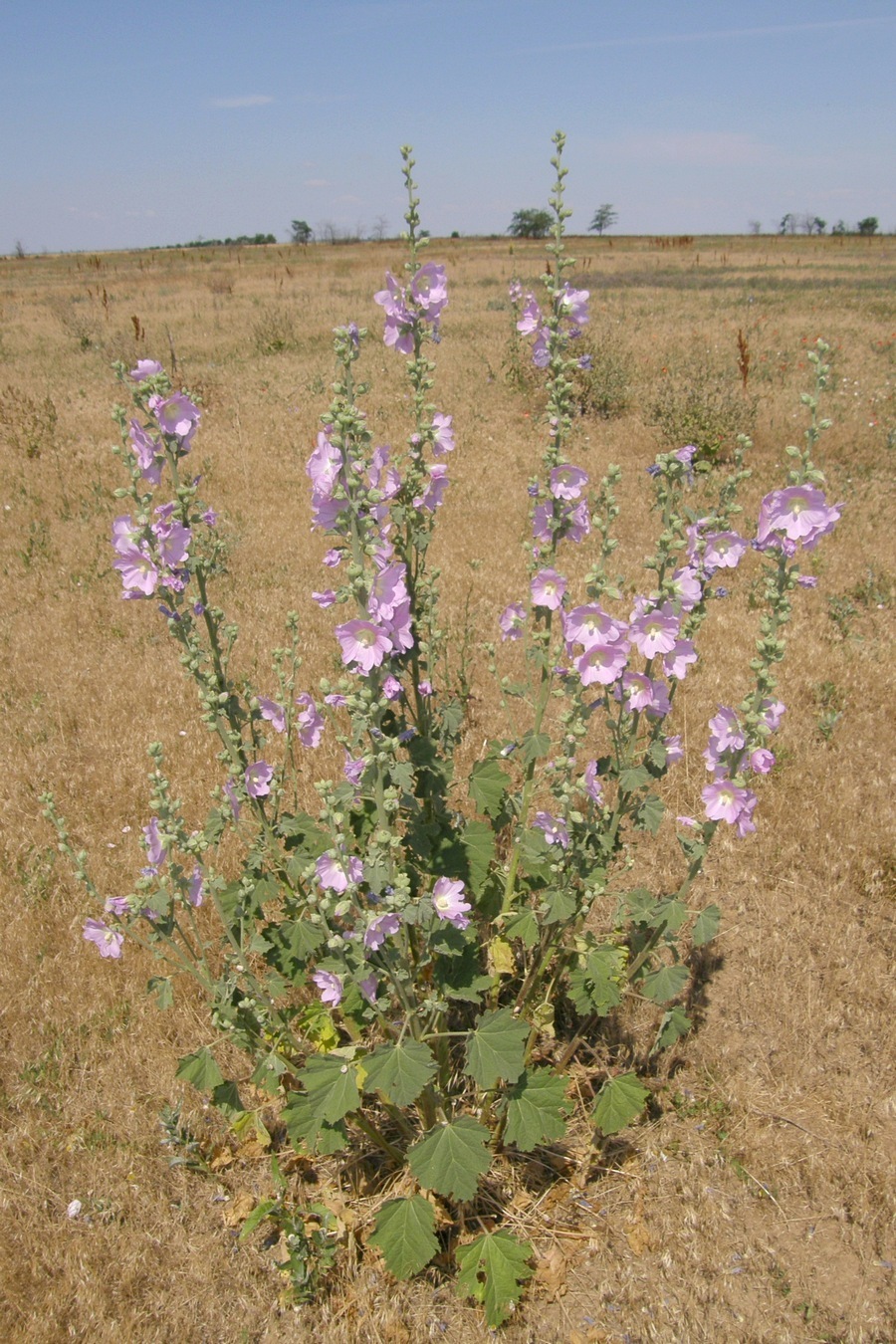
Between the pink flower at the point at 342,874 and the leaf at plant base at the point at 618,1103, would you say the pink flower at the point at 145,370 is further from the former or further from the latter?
the leaf at plant base at the point at 618,1103

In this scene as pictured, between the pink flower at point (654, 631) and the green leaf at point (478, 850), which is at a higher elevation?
the pink flower at point (654, 631)

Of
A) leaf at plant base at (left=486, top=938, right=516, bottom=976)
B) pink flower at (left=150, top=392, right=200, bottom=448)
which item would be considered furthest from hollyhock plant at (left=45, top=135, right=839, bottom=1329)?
leaf at plant base at (left=486, top=938, right=516, bottom=976)

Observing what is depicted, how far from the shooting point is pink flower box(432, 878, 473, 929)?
2230 millimetres

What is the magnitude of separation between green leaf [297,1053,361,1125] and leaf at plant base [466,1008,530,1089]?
0.32 meters

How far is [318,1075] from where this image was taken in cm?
223

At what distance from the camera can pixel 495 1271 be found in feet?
7.27

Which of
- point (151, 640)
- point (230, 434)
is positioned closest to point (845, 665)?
point (151, 640)

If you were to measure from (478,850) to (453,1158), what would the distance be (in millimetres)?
823

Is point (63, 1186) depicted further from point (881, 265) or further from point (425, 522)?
point (881, 265)

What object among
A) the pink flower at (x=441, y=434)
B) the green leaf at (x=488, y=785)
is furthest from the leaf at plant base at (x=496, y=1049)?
the pink flower at (x=441, y=434)

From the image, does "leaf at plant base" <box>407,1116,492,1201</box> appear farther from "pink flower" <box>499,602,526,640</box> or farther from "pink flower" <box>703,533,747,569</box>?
"pink flower" <box>703,533,747,569</box>

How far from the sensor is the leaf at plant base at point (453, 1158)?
2064mm

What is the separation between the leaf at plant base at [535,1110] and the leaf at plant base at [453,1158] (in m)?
0.11

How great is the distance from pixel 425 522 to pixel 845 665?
156 inches
